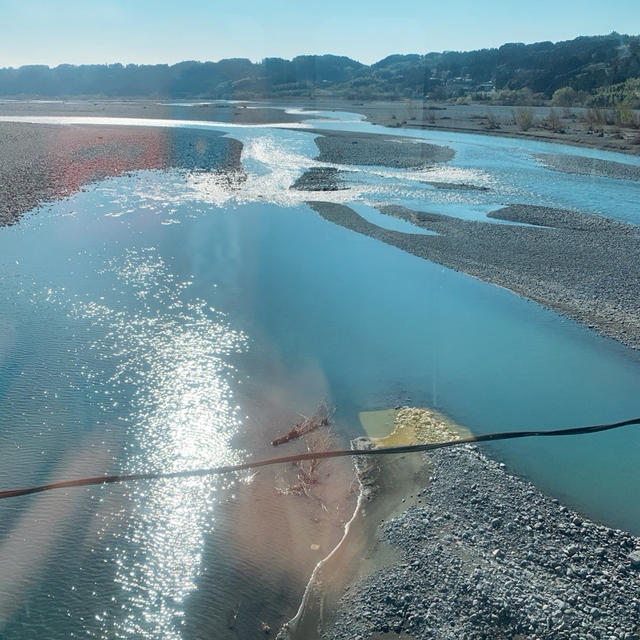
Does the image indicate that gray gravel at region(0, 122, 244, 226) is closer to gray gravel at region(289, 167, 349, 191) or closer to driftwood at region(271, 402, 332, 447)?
gray gravel at region(289, 167, 349, 191)

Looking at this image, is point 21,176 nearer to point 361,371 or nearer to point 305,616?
point 361,371

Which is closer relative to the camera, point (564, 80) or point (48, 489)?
point (48, 489)

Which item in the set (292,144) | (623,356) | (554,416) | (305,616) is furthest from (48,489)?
(292,144)

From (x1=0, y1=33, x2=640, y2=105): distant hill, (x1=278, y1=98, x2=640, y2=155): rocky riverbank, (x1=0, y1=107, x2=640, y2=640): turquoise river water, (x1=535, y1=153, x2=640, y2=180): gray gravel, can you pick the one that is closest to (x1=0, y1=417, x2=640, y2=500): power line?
(x1=0, y1=107, x2=640, y2=640): turquoise river water

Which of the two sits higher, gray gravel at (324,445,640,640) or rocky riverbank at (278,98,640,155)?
rocky riverbank at (278,98,640,155)

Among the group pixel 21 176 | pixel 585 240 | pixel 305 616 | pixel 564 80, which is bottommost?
pixel 305 616

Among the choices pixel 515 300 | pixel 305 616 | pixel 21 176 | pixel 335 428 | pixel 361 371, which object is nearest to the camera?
pixel 305 616

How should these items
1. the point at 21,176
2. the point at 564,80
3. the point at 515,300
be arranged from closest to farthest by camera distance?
the point at 515,300, the point at 21,176, the point at 564,80

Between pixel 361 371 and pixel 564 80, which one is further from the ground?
pixel 564 80
